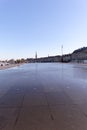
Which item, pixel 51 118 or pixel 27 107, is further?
pixel 27 107

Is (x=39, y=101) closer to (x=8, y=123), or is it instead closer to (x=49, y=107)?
(x=49, y=107)

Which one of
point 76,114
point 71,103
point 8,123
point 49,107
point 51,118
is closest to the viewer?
point 8,123

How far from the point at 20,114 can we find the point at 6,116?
435mm

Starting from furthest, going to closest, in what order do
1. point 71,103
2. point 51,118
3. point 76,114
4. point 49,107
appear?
point 71,103 → point 49,107 → point 76,114 → point 51,118

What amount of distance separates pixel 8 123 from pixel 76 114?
210 centimetres

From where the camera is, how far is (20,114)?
577cm

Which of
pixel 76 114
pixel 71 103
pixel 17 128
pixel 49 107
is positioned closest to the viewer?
pixel 17 128

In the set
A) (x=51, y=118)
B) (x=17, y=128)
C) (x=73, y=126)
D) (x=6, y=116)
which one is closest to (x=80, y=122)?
(x=73, y=126)

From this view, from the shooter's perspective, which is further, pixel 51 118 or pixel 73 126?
pixel 51 118

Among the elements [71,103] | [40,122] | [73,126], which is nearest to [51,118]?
[40,122]

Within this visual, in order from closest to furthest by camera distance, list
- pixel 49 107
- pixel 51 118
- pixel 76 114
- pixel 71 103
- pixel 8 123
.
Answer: pixel 8 123
pixel 51 118
pixel 76 114
pixel 49 107
pixel 71 103

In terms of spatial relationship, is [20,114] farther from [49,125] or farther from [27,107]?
[49,125]

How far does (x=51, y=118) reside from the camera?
5.37 metres

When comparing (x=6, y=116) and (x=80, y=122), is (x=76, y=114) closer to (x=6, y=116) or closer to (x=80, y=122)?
(x=80, y=122)
